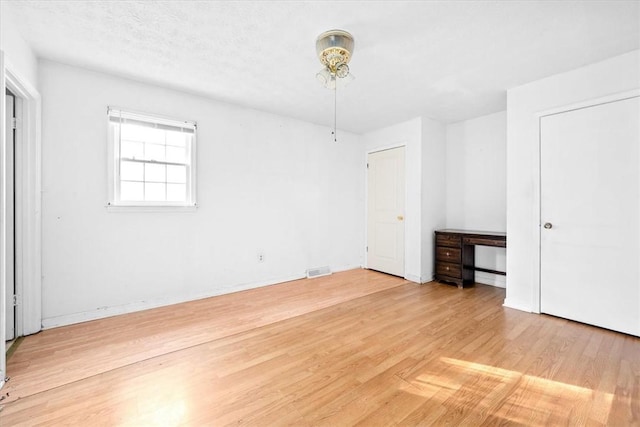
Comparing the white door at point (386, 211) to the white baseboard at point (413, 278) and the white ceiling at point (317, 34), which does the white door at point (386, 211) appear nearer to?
the white baseboard at point (413, 278)

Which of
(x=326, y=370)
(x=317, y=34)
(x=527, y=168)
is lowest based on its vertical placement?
(x=326, y=370)

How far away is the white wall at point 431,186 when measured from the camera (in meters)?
4.29

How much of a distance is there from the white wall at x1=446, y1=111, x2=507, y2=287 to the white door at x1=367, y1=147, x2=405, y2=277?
85 centimetres

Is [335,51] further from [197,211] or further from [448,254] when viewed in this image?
[448,254]

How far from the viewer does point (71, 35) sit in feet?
7.42

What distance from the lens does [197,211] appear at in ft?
11.5

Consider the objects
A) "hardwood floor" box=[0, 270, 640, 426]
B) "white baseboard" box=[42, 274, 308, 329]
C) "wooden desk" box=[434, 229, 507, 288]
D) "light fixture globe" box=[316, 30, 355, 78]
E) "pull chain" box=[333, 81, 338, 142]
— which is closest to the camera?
"hardwood floor" box=[0, 270, 640, 426]

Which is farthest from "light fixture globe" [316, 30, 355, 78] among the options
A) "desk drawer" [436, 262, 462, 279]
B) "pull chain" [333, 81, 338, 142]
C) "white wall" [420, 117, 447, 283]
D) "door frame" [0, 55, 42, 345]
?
"desk drawer" [436, 262, 462, 279]

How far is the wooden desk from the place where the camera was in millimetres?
3924

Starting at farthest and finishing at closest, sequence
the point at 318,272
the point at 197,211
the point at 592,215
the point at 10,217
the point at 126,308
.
Result: 1. the point at 318,272
2. the point at 197,211
3. the point at 126,308
4. the point at 592,215
5. the point at 10,217

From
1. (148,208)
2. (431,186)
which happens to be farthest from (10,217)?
(431,186)

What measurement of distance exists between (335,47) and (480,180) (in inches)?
127

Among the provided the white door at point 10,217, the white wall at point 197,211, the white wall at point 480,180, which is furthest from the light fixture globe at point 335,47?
the white wall at point 480,180

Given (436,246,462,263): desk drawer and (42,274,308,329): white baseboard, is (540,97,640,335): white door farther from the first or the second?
(42,274,308,329): white baseboard
